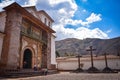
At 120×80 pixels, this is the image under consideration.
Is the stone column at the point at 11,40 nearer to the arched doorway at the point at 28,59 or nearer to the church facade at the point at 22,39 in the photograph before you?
the church facade at the point at 22,39

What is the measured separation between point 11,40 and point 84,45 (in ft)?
265

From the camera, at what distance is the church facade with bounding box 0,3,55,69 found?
45.1ft

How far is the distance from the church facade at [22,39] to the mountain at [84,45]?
51.5 meters

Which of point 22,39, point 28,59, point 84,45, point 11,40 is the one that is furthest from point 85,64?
point 84,45

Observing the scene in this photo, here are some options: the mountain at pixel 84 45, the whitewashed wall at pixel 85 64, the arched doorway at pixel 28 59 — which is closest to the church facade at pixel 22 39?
the arched doorway at pixel 28 59

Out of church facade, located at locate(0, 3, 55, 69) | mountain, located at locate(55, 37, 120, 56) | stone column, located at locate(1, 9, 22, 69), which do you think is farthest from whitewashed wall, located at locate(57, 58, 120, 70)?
mountain, located at locate(55, 37, 120, 56)

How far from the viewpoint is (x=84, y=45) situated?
9175cm

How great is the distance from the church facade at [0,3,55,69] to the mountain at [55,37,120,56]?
51464mm

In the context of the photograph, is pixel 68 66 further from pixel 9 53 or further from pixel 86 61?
pixel 9 53

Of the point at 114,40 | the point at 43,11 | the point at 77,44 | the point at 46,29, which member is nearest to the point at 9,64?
the point at 46,29

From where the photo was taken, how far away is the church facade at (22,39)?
1376cm

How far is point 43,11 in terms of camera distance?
75.2 feet

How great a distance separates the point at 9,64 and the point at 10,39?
257 cm

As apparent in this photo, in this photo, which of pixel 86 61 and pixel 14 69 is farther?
pixel 86 61
